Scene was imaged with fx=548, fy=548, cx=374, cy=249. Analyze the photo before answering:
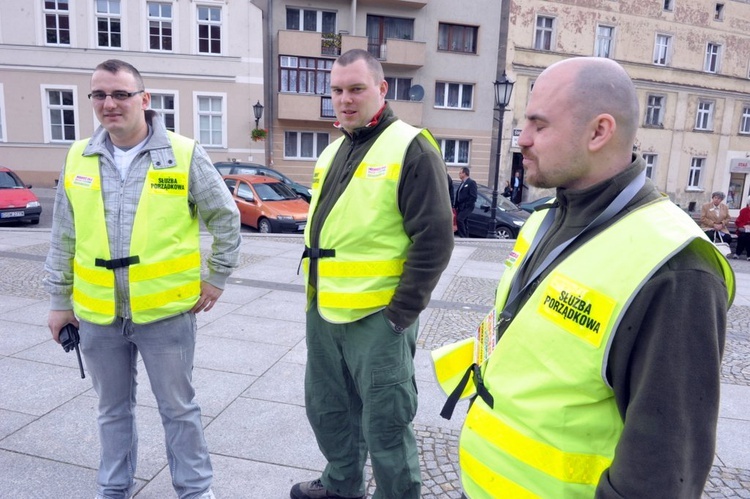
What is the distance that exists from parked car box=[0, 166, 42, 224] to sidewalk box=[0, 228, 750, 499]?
23.1ft

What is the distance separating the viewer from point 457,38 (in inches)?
1048

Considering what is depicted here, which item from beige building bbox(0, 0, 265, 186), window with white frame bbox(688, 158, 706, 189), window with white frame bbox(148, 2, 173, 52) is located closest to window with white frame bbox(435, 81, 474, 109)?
beige building bbox(0, 0, 265, 186)

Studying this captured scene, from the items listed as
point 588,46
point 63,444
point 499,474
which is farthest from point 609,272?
point 588,46

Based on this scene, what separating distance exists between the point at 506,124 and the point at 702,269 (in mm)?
26175

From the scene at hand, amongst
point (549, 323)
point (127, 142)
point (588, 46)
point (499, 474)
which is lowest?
point (499, 474)

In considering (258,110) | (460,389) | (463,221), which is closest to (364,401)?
(460,389)

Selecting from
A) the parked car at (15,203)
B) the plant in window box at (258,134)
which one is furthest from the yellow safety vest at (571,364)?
the plant in window box at (258,134)

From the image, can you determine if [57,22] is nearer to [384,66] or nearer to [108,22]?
[108,22]

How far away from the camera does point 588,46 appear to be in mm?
27125

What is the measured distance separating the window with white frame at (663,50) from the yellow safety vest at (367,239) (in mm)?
31218

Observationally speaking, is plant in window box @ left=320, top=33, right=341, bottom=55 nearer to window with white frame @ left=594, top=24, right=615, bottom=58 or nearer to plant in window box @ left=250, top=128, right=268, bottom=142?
plant in window box @ left=250, top=128, right=268, bottom=142

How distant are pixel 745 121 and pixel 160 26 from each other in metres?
31.1

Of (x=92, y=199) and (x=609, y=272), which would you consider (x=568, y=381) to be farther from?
(x=92, y=199)

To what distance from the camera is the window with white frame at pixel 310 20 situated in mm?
24953
